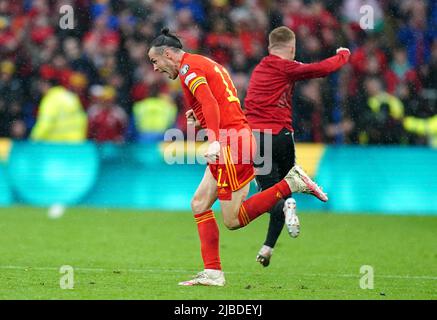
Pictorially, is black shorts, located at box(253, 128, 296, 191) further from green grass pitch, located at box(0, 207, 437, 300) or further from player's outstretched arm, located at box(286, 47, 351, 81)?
green grass pitch, located at box(0, 207, 437, 300)

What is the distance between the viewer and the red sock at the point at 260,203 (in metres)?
8.67

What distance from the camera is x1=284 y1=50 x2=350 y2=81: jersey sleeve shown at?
383 inches


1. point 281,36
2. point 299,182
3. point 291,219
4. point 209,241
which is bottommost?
point 209,241

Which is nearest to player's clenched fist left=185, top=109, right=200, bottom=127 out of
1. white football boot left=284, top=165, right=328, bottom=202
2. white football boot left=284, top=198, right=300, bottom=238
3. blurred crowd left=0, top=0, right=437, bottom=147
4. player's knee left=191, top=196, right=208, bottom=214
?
player's knee left=191, top=196, right=208, bottom=214

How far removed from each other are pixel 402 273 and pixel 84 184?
7.88 m

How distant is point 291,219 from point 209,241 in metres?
0.83

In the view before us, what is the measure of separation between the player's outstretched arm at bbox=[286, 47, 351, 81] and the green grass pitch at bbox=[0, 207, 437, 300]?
1831 millimetres

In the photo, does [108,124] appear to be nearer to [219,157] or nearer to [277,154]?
[277,154]

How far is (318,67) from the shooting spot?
9.73 meters

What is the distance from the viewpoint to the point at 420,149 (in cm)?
1664

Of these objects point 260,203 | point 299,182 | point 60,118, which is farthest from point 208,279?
point 60,118

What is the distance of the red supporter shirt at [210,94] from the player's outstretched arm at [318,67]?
4.14 ft

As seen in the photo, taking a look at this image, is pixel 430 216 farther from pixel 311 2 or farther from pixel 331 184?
pixel 311 2
